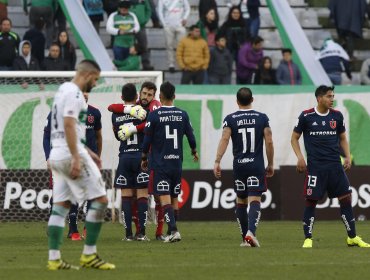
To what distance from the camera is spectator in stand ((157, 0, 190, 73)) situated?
1061 inches

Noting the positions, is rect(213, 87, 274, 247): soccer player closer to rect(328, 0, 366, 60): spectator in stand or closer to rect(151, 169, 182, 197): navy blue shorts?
rect(151, 169, 182, 197): navy blue shorts

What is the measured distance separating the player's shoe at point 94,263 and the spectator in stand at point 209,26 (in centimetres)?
1481

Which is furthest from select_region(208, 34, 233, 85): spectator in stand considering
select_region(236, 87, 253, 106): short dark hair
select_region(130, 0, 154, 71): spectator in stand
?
select_region(236, 87, 253, 106): short dark hair

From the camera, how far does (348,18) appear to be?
2878cm

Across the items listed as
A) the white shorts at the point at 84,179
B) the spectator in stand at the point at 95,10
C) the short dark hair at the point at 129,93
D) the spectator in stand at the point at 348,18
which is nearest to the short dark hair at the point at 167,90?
the short dark hair at the point at 129,93

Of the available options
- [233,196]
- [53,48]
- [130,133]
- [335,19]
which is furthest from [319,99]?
[335,19]

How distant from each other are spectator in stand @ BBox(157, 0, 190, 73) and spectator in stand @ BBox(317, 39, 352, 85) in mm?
2952

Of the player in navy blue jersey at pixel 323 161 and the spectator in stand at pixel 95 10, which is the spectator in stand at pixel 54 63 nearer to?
the spectator in stand at pixel 95 10

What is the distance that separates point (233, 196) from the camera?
78.1 ft

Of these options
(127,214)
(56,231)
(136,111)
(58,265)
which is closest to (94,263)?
(58,265)

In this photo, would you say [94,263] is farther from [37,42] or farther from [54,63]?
[37,42]

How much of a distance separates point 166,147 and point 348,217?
2.57 meters

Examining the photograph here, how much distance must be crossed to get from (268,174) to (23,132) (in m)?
8.61

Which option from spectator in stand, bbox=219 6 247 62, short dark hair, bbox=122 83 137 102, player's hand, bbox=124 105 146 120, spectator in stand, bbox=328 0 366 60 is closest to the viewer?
player's hand, bbox=124 105 146 120
